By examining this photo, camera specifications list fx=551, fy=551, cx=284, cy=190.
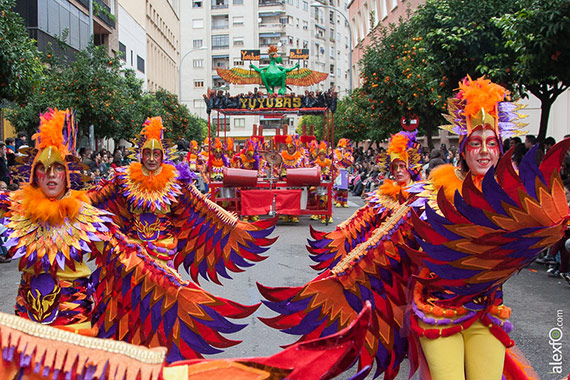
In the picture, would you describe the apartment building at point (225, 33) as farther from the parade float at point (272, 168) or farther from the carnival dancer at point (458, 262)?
the carnival dancer at point (458, 262)

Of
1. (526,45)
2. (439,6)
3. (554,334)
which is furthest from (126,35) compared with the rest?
(554,334)

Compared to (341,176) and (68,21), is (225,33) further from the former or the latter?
(341,176)

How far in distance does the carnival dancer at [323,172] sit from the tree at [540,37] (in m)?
5.66

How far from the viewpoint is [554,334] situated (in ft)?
16.5

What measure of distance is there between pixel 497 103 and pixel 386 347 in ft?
4.87

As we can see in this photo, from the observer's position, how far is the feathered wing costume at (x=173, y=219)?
4.92m

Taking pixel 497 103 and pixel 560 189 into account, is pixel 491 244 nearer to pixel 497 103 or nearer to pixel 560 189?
pixel 560 189

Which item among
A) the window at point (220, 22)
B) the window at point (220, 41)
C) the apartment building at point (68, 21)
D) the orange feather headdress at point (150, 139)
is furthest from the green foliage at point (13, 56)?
the window at point (220, 22)

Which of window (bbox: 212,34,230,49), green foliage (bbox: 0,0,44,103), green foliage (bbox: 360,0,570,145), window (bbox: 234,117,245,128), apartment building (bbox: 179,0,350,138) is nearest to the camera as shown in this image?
green foliage (bbox: 360,0,570,145)

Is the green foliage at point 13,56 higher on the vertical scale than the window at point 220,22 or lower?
lower

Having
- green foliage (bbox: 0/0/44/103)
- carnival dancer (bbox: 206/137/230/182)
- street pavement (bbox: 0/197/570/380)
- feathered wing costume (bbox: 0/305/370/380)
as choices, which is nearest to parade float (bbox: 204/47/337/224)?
carnival dancer (bbox: 206/137/230/182)

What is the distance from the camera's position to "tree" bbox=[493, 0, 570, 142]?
7777 mm

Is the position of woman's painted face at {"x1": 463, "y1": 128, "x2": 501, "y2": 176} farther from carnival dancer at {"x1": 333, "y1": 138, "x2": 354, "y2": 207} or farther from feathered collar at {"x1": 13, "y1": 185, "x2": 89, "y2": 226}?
carnival dancer at {"x1": 333, "y1": 138, "x2": 354, "y2": 207}

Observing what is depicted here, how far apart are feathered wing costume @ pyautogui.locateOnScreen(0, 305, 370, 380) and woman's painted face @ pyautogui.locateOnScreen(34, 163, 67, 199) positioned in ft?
5.61
